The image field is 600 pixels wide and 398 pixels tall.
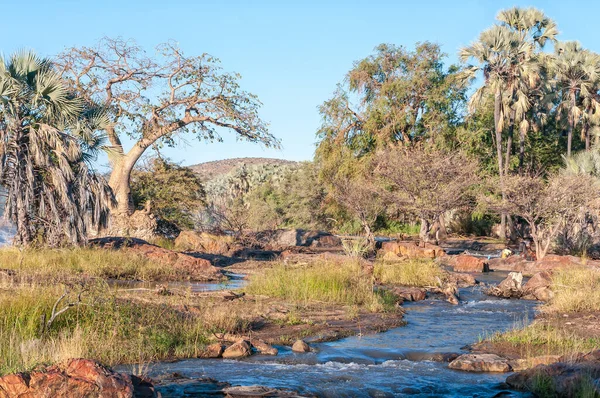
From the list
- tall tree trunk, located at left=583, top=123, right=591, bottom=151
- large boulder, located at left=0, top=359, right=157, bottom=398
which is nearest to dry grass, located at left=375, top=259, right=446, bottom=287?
large boulder, located at left=0, top=359, right=157, bottom=398

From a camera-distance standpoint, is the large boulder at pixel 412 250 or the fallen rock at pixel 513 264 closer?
the fallen rock at pixel 513 264

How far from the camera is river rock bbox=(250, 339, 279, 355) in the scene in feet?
30.9

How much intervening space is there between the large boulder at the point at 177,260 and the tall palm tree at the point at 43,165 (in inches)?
57.8

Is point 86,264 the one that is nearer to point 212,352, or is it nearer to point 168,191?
point 212,352

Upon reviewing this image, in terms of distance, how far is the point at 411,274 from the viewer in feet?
61.0

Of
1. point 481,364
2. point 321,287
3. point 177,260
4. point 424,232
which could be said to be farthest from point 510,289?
point 424,232

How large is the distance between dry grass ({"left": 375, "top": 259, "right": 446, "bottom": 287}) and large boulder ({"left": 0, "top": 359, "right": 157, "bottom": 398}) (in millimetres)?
13354

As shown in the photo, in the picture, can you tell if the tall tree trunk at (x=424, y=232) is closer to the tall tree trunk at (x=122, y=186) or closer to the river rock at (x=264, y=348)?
the tall tree trunk at (x=122, y=186)

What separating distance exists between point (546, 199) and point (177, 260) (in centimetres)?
1345

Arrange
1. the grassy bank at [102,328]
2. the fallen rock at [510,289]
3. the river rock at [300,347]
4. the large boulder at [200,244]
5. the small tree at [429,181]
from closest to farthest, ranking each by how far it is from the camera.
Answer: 1. the grassy bank at [102,328]
2. the river rock at [300,347]
3. the fallen rock at [510,289]
4. the large boulder at [200,244]
5. the small tree at [429,181]

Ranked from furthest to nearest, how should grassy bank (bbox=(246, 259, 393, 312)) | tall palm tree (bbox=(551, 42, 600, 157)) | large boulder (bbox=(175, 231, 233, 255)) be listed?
tall palm tree (bbox=(551, 42, 600, 157)), large boulder (bbox=(175, 231, 233, 255)), grassy bank (bbox=(246, 259, 393, 312))

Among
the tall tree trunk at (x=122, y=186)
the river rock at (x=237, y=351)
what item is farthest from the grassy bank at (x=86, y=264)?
the tall tree trunk at (x=122, y=186)

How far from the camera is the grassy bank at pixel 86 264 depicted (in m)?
16.4

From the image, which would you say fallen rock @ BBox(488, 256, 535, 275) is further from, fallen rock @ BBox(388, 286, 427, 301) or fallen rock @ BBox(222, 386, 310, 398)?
fallen rock @ BBox(222, 386, 310, 398)
